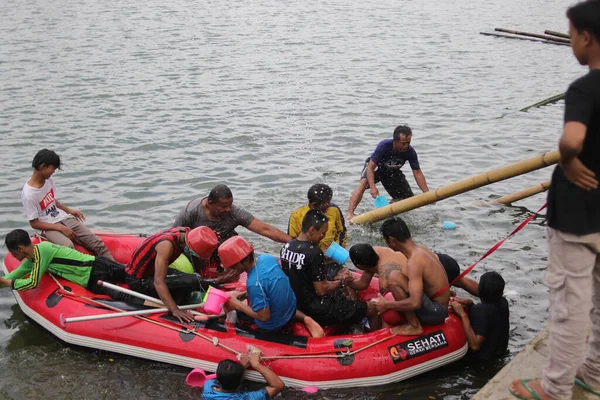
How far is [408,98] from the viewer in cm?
1850

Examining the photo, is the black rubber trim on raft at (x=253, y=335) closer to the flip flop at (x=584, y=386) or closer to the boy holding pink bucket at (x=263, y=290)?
the boy holding pink bucket at (x=263, y=290)

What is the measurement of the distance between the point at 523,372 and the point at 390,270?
1.99 m

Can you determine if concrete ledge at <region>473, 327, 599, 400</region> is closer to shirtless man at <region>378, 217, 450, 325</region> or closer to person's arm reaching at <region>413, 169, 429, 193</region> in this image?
shirtless man at <region>378, 217, 450, 325</region>

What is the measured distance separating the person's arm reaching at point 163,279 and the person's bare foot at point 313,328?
1254mm

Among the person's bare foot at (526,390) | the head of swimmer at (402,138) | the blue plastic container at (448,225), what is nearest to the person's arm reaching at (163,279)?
the person's bare foot at (526,390)

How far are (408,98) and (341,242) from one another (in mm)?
10234

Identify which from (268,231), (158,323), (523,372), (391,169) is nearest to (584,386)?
(523,372)

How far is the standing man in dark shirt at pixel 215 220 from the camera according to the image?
859cm

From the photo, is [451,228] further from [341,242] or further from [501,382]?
[501,382]

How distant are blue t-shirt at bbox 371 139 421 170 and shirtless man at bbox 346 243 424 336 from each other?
388cm

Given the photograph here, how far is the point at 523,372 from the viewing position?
18.4 ft

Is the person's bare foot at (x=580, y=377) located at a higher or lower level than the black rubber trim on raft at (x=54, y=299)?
higher

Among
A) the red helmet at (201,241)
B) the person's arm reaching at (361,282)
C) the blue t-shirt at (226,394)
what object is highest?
the red helmet at (201,241)

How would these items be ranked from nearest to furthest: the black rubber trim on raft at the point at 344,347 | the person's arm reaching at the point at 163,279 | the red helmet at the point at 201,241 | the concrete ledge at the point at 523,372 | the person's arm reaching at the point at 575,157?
the person's arm reaching at the point at 575,157, the concrete ledge at the point at 523,372, the black rubber trim on raft at the point at 344,347, the red helmet at the point at 201,241, the person's arm reaching at the point at 163,279
